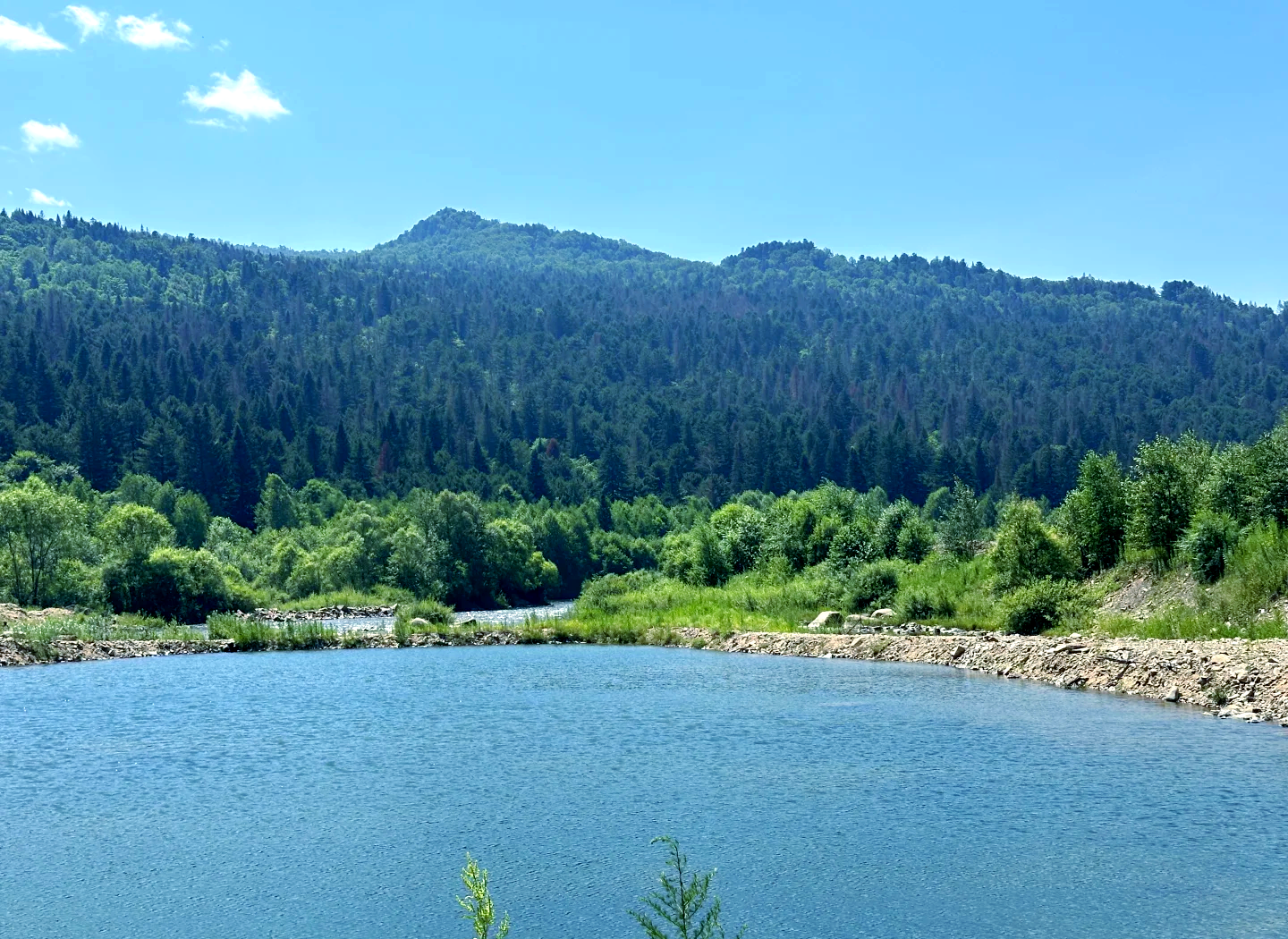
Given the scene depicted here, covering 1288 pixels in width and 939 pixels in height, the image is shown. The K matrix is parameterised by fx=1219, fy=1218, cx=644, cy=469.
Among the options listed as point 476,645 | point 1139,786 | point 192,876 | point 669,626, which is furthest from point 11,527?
point 1139,786

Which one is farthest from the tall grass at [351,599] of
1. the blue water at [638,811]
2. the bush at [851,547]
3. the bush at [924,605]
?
the blue water at [638,811]

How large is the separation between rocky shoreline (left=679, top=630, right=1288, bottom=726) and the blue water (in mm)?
1496

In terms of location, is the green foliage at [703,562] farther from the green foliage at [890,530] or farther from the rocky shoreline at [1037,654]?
the rocky shoreline at [1037,654]

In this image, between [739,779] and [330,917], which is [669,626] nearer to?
[739,779]

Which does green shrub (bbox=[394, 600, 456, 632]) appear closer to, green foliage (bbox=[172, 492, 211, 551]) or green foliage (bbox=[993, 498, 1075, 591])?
green foliage (bbox=[993, 498, 1075, 591])

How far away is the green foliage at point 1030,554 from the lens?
57.9 meters

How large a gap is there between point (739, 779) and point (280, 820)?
34.2 ft

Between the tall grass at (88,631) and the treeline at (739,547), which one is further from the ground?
the treeline at (739,547)

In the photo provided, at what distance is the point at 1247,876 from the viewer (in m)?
20.5

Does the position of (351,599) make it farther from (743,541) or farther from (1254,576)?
(1254,576)

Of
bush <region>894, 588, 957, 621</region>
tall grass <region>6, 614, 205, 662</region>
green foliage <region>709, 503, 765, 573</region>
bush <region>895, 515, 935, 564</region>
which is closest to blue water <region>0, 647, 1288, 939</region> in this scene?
tall grass <region>6, 614, 205, 662</region>

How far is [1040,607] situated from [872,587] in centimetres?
1433

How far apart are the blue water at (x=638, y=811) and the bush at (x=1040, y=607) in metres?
9.45

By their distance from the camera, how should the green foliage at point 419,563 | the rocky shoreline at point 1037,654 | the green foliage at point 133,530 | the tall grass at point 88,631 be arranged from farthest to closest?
the green foliage at point 419,563
the green foliage at point 133,530
the tall grass at point 88,631
the rocky shoreline at point 1037,654
